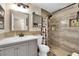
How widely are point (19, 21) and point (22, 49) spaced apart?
1.40ft

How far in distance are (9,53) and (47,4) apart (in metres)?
0.91

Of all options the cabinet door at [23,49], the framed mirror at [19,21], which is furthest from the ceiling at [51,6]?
the cabinet door at [23,49]

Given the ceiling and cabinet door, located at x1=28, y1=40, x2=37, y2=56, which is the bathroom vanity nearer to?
cabinet door, located at x1=28, y1=40, x2=37, y2=56

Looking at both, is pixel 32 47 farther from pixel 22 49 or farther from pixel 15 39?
pixel 15 39

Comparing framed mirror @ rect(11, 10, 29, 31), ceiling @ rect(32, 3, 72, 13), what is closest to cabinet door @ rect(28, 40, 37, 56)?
framed mirror @ rect(11, 10, 29, 31)

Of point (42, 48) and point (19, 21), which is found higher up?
point (19, 21)

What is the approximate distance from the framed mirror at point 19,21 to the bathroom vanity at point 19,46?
0.15 meters

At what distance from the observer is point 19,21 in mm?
1587

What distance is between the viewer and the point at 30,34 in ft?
5.34

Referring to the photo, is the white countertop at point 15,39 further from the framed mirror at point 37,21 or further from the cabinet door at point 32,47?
the framed mirror at point 37,21

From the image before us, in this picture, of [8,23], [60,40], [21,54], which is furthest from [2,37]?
[60,40]

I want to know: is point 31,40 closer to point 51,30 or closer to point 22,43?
point 22,43

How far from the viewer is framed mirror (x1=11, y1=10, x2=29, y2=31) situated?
1.54m

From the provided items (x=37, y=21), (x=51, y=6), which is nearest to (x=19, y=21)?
(x=37, y=21)
